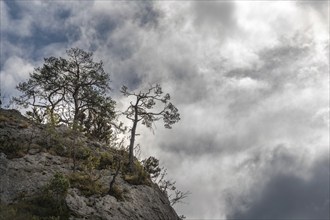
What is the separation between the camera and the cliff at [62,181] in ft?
74.5

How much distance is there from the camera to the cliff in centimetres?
2272

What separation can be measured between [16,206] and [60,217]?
2302mm

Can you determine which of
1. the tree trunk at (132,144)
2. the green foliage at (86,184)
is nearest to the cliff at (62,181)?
the green foliage at (86,184)

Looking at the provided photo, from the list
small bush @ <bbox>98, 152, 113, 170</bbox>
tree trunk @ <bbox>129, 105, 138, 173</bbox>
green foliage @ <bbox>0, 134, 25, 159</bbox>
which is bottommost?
green foliage @ <bbox>0, 134, 25, 159</bbox>

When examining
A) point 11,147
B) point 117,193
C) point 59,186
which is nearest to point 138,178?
point 117,193

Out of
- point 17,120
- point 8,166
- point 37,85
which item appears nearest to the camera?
point 8,166

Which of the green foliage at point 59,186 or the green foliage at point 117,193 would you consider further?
the green foliage at point 117,193

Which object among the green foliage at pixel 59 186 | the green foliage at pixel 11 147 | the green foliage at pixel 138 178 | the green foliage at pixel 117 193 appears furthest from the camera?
the green foliage at pixel 138 178

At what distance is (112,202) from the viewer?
2558cm

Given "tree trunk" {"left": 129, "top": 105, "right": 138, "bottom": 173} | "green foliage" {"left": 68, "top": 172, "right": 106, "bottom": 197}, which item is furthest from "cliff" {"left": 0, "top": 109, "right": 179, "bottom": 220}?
"tree trunk" {"left": 129, "top": 105, "right": 138, "bottom": 173}

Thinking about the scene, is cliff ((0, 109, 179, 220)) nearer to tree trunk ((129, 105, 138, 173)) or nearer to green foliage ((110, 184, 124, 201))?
green foliage ((110, 184, 124, 201))

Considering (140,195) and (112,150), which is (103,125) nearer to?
(112,150)

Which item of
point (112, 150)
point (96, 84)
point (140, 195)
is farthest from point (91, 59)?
point (140, 195)

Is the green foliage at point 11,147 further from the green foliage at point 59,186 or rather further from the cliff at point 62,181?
the green foliage at point 59,186
